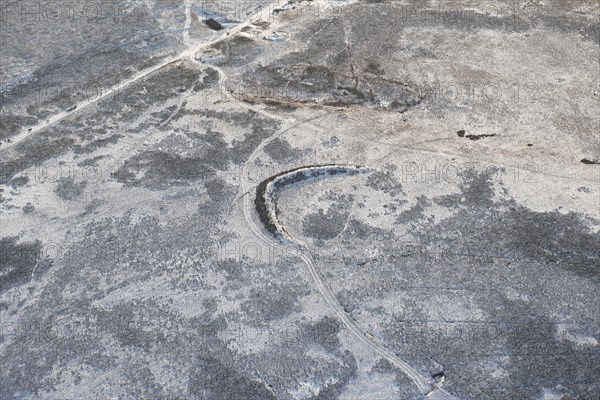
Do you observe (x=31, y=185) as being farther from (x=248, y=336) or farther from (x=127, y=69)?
(x=248, y=336)

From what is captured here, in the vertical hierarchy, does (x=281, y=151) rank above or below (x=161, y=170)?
above

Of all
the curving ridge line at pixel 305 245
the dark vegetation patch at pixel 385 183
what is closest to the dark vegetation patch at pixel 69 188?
the curving ridge line at pixel 305 245

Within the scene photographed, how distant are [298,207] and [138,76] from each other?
7.75 metres

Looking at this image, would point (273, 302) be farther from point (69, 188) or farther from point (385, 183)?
point (69, 188)

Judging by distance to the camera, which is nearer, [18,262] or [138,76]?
[18,262]

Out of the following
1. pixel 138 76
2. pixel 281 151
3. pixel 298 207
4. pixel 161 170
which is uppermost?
pixel 138 76

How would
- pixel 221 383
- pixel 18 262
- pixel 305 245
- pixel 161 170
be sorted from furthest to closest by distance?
pixel 161 170 → pixel 305 245 → pixel 18 262 → pixel 221 383

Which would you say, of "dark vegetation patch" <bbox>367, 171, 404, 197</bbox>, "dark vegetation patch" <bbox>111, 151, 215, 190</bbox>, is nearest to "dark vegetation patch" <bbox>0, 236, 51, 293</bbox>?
"dark vegetation patch" <bbox>111, 151, 215, 190</bbox>

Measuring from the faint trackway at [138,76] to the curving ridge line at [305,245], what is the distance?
250 inches

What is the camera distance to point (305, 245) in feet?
44.0

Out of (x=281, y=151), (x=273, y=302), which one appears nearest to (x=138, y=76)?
(x=281, y=151)

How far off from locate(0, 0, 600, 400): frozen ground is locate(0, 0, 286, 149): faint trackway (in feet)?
0.26

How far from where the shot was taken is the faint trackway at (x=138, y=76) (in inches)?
631

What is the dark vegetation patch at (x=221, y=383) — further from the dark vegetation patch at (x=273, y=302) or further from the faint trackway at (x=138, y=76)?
the faint trackway at (x=138, y=76)
